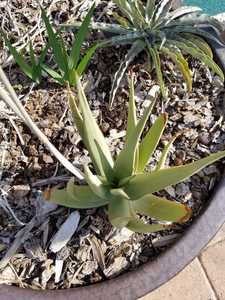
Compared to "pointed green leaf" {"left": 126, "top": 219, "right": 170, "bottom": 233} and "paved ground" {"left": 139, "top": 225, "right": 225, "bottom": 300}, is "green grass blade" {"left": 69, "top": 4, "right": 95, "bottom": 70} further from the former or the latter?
"paved ground" {"left": 139, "top": 225, "right": 225, "bottom": 300}

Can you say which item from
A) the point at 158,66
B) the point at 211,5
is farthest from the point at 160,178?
the point at 211,5

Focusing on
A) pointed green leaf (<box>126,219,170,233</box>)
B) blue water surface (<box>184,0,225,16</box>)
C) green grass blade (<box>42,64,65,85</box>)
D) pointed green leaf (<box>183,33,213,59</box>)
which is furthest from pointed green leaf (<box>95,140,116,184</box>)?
blue water surface (<box>184,0,225,16</box>)

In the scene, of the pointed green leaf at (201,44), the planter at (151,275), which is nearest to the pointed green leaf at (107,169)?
the planter at (151,275)

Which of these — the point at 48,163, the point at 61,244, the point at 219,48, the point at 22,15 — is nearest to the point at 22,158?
the point at 48,163

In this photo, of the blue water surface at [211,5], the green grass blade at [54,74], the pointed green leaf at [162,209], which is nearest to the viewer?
the pointed green leaf at [162,209]

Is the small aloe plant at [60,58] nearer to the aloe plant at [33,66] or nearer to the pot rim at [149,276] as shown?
the aloe plant at [33,66]

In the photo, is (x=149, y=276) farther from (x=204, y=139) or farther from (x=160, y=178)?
(x=204, y=139)
